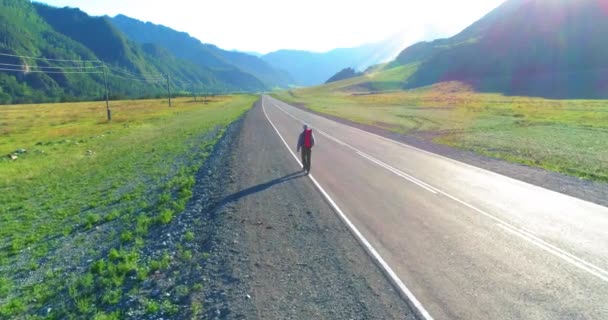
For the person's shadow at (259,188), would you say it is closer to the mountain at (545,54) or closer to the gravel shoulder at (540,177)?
the gravel shoulder at (540,177)

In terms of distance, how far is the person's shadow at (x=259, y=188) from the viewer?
1337 cm

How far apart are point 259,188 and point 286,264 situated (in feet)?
21.9

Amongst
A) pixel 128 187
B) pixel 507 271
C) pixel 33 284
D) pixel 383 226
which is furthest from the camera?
pixel 128 187

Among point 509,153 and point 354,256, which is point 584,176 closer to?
point 509,153

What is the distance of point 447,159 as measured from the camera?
20.9 metres

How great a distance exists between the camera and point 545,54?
481ft

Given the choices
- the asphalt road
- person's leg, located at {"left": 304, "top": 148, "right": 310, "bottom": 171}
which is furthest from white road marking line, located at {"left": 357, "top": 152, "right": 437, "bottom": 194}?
person's leg, located at {"left": 304, "top": 148, "right": 310, "bottom": 171}

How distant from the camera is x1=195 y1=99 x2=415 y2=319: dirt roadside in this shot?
6613mm

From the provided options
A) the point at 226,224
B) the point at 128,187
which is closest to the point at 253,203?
the point at 226,224

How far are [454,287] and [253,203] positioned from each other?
742 cm

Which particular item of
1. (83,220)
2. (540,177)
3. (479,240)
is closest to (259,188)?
(83,220)

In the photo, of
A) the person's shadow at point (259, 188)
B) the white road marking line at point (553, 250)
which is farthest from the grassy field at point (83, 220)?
the white road marking line at point (553, 250)

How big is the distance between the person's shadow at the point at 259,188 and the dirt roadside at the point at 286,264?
1.5 inches

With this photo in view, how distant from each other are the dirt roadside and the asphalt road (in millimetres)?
624
